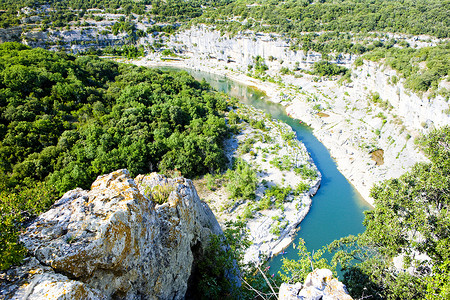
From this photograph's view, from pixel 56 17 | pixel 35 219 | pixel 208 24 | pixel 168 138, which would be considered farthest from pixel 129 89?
pixel 56 17

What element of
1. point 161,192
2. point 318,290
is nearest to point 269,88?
point 161,192

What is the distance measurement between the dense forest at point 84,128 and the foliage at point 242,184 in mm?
4011

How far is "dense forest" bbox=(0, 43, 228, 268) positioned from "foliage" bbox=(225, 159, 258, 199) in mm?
4011

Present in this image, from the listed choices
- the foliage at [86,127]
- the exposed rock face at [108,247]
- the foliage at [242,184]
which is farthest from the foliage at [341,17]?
the exposed rock face at [108,247]

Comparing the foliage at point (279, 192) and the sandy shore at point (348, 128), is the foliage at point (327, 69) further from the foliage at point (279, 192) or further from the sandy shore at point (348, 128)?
the foliage at point (279, 192)

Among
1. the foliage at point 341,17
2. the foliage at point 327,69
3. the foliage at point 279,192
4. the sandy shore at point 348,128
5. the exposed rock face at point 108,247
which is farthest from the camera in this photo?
the foliage at point 327,69

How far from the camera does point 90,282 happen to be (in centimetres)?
832

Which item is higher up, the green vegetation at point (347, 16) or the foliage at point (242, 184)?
the green vegetation at point (347, 16)

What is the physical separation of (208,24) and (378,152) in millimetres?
96775

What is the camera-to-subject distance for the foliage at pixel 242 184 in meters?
32.3

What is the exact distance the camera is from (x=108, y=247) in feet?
28.4

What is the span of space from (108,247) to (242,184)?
25110 mm

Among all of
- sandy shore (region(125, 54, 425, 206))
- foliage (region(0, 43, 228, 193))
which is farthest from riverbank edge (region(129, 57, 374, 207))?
foliage (region(0, 43, 228, 193))

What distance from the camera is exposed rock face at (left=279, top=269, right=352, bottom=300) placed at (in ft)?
28.5
